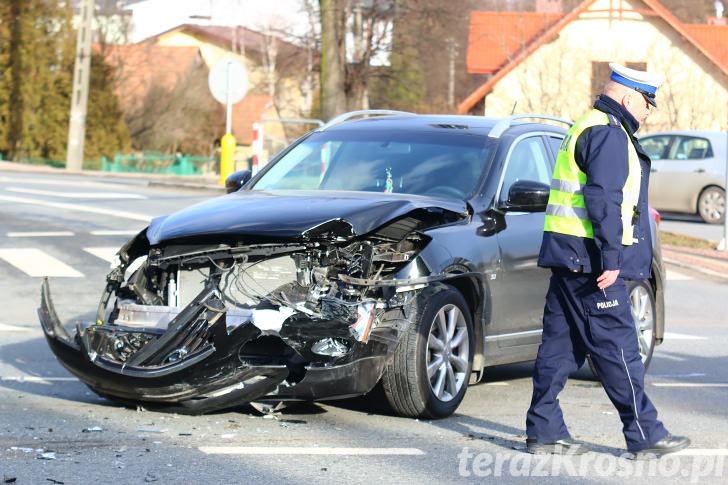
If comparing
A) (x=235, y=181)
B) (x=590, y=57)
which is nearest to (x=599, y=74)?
(x=590, y=57)

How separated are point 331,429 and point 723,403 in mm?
A: 2706

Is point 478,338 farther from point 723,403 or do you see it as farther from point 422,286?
point 723,403

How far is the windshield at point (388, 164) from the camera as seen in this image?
7414mm

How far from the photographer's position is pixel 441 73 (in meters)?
85.6

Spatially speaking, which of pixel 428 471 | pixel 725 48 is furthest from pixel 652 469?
pixel 725 48

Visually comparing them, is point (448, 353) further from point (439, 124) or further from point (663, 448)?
point (439, 124)

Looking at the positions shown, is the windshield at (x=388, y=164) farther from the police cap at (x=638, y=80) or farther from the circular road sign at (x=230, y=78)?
the circular road sign at (x=230, y=78)

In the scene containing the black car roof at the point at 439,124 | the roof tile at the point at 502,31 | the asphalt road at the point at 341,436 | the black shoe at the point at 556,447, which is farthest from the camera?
the roof tile at the point at 502,31

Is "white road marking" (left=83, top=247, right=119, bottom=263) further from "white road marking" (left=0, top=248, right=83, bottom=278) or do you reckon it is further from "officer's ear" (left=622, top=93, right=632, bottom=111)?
"officer's ear" (left=622, top=93, right=632, bottom=111)

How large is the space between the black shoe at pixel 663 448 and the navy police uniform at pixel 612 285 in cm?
2

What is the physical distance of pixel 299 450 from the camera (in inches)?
223

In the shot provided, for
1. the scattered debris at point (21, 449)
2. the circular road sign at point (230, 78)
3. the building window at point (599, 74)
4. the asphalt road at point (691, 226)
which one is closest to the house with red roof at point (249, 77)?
the building window at point (599, 74)

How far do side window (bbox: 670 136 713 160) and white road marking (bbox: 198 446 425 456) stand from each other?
56.2 ft

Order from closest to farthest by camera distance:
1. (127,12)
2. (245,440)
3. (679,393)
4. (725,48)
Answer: (245,440) → (679,393) → (725,48) → (127,12)
